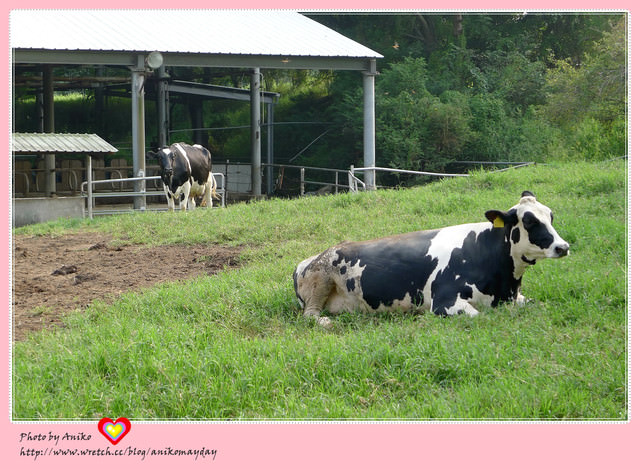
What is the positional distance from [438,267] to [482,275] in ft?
1.29

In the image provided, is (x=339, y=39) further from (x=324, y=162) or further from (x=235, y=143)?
(x=235, y=143)

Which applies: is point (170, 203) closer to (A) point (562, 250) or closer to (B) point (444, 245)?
(B) point (444, 245)

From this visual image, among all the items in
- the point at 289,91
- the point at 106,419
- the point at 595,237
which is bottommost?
the point at 106,419

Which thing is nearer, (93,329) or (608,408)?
(608,408)

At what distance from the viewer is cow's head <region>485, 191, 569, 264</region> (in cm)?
640

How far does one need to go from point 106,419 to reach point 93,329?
2.14 metres

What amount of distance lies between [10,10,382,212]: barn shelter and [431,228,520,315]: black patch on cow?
12963 mm

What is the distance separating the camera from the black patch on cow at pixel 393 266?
7.01 metres

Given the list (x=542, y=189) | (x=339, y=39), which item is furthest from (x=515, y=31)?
(x=542, y=189)

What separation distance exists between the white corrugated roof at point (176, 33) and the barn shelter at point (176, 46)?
24 millimetres

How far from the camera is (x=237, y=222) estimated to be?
41.0 feet

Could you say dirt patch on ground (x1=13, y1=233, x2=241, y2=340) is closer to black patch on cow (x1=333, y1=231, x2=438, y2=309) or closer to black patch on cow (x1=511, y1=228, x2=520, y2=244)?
black patch on cow (x1=333, y1=231, x2=438, y2=309)

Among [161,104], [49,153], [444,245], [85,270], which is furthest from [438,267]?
[161,104]

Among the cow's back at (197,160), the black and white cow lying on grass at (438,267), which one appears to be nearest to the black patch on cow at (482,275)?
the black and white cow lying on grass at (438,267)
